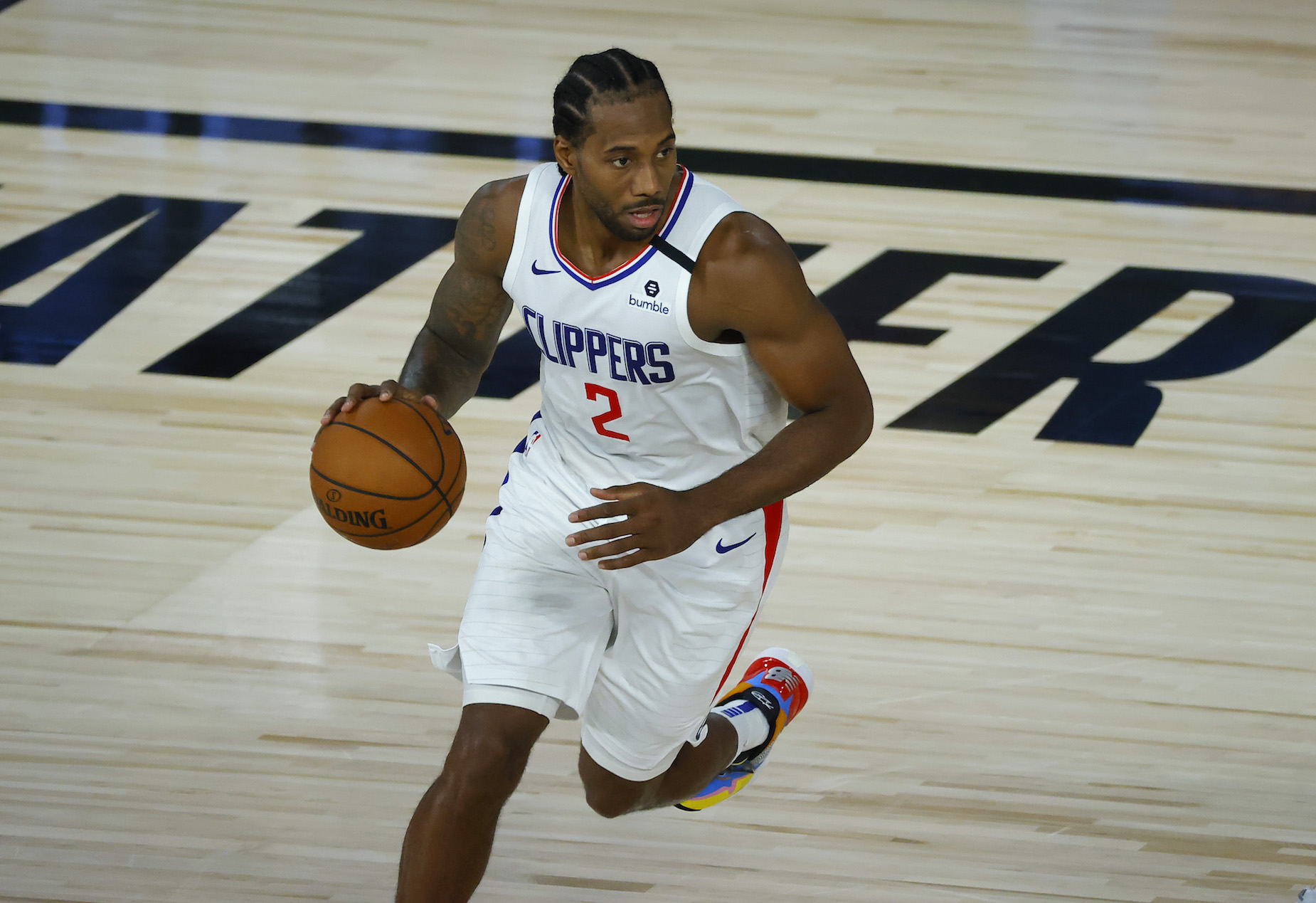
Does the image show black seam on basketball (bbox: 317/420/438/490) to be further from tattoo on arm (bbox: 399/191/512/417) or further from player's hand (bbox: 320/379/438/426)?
tattoo on arm (bbox: 399/191/512/417)

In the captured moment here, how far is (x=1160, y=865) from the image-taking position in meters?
3.10

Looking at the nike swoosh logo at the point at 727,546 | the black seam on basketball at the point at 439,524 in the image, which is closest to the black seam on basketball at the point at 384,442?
the black seam on basketball at the point at 439,524

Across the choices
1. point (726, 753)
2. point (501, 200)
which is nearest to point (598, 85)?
point (501, 200)

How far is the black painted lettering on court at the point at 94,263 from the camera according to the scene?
5184 mm

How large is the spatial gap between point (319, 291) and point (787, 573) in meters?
2.32

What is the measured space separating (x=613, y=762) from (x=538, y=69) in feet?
17.9

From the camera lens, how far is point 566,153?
2.49 meters

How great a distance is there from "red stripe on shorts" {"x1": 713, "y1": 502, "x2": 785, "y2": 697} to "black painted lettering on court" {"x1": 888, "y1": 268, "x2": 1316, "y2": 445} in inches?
80.3

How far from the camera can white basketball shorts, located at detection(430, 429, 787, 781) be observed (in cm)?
264

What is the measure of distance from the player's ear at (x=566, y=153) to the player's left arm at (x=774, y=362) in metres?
0.26

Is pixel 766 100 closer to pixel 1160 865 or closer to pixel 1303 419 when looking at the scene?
pixel 1303 419

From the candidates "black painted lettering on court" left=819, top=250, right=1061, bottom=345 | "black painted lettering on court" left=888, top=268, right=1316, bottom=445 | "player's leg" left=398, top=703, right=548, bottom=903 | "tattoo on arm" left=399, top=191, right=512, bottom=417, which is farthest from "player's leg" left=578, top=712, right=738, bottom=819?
"black painted lettering on court" left=819, top=250, right=1061, bottom=345

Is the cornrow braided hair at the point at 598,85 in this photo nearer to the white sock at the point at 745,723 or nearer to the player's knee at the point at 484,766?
the player's knee at the point at 484,766

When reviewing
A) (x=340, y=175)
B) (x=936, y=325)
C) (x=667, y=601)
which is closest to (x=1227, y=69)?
(x=936, y=325)
